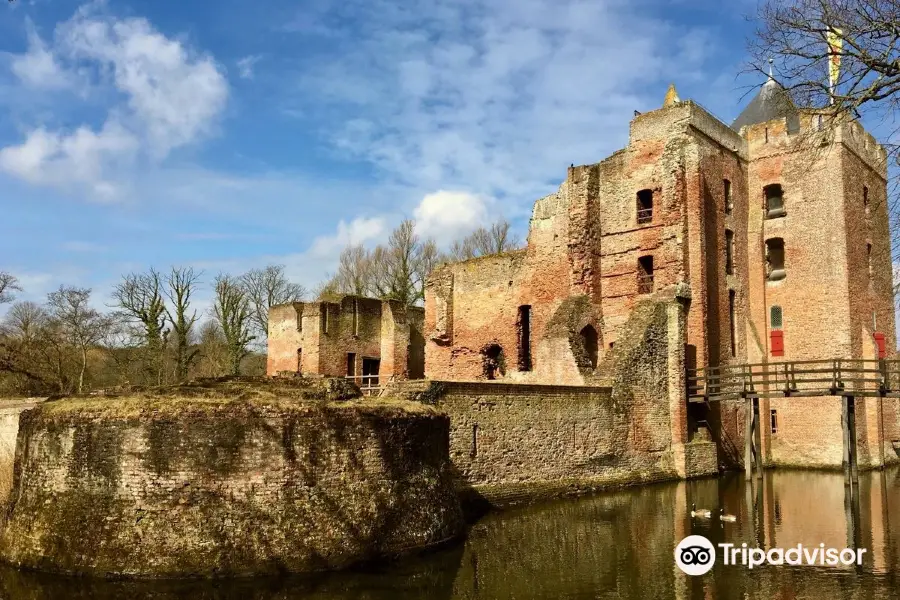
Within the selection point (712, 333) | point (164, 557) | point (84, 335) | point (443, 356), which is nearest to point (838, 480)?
point (712, 333)

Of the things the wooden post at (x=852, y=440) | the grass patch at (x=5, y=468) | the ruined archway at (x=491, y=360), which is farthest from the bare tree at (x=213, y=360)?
the wooden post at (x=852, y=440)

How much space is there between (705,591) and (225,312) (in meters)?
32.4

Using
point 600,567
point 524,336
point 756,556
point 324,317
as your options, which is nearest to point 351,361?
point 324,317

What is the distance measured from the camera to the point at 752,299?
2431 centimetres

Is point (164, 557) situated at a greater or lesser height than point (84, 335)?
lesser

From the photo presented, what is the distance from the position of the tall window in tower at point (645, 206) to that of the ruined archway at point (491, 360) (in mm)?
6260

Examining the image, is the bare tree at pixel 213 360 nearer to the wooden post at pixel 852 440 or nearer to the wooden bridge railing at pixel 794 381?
the wooden bridge railing at pixel 794 381

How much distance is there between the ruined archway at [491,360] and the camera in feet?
84.0

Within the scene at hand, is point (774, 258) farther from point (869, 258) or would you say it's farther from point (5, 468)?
point (5, 468)

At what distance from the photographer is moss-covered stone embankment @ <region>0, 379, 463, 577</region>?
1002cm

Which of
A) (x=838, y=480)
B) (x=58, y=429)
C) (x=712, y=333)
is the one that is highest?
(x=712, y=333)

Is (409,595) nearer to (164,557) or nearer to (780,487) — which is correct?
(164,557)

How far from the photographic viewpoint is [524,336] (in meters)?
25.1

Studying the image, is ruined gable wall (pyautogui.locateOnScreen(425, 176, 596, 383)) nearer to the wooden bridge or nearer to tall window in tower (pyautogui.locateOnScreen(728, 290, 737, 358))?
the wooden bridge
